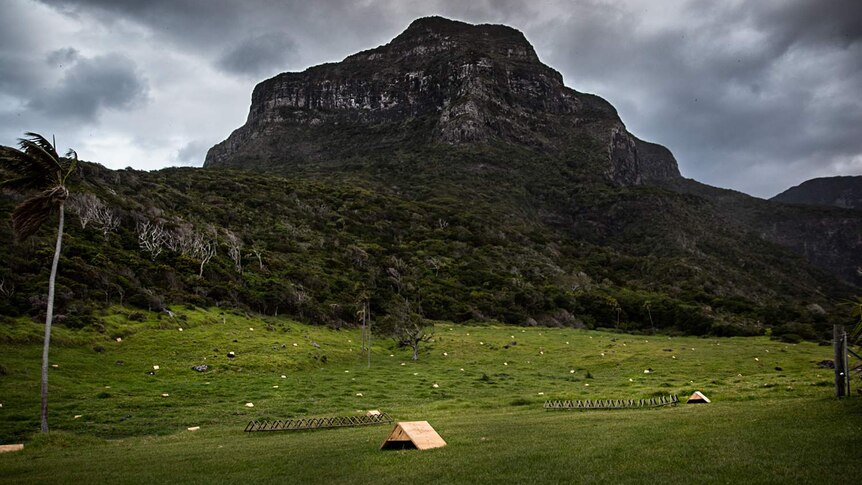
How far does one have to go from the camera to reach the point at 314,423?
83.6 feet

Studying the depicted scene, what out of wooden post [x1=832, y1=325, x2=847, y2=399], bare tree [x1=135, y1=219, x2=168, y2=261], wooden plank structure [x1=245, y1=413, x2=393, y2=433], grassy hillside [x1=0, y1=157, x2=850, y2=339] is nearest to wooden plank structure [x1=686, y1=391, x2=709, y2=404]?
wooden post [x1=832, y1=325, x2=847, y2=399]

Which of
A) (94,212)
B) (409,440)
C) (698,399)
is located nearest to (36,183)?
(409,440)

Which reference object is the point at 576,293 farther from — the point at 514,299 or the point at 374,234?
the point at 374,234

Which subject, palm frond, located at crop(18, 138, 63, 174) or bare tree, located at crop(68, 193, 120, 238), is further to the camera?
bare tree, located at crop(68, 193, 120, 238)

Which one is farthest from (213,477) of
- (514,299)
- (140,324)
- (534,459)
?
(514,299)

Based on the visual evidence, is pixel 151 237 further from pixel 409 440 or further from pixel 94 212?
pixel 409 440

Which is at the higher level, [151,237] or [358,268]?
[151,237]

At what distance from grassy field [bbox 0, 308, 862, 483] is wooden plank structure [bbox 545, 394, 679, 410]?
1.76 metres

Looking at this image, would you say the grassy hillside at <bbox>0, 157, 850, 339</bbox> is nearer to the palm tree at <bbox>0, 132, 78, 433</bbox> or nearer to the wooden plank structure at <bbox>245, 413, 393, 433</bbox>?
the palm tree at <bbox>0, 132, 78, 433</bbox>

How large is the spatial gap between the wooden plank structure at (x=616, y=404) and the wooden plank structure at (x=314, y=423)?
10.0 meters

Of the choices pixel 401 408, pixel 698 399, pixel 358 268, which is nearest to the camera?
pixel 698 399

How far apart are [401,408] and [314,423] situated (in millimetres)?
8599

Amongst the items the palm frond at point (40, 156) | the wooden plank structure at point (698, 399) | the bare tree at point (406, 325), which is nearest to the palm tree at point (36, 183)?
the palm frond at point (40, 156)

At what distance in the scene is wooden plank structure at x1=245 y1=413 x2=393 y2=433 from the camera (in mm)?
24781
